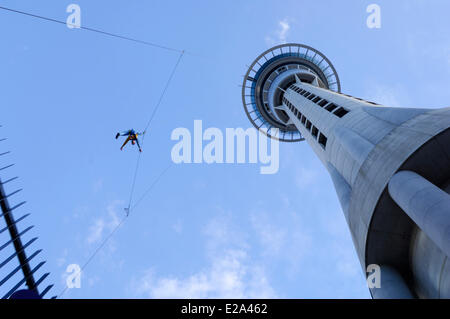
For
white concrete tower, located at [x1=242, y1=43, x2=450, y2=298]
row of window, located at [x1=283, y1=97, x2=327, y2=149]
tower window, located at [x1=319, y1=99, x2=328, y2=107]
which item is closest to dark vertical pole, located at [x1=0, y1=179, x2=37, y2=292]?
white concrete tower, located at [x1=242, y1=43, x2=450, y2=298]

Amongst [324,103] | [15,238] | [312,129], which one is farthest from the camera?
[312,129]

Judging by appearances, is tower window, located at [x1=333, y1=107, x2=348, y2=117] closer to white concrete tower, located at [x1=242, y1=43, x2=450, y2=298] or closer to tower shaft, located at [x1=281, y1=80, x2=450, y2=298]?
white concrete tower, located at [x1=242, y1=43, x2=450, y2=298]

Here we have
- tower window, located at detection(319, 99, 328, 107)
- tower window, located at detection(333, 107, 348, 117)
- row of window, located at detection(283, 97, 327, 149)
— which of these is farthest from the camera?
tower window, located at detection(319, 99, 328, 107)

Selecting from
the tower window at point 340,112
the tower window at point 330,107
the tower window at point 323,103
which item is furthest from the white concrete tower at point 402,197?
the tower window at point 323,103

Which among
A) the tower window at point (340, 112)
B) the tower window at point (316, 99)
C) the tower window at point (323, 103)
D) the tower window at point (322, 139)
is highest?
the tower window at point (316, 99)

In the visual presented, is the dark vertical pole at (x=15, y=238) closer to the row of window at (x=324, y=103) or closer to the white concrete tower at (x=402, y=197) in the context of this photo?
the white concrete tower at (x=402, y=197)

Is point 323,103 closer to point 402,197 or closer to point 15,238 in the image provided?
point 402,197

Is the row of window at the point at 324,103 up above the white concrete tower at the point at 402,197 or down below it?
above

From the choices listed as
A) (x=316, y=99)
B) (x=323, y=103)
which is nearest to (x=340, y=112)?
(x=323, y=103)
